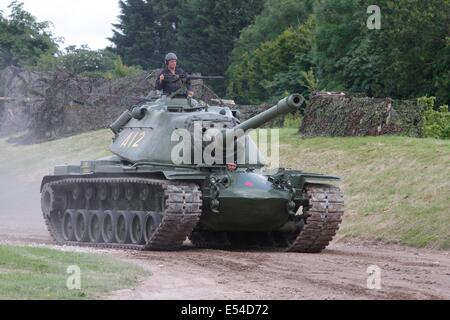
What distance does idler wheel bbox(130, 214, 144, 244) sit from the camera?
21703 mm

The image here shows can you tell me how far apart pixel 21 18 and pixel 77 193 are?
59.7 metres

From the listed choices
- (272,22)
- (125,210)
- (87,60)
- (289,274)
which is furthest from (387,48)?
(87,60)

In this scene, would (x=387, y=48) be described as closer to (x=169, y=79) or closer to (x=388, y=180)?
(x=388, y=180)

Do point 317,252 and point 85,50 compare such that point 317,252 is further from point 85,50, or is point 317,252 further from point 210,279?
point 85,50

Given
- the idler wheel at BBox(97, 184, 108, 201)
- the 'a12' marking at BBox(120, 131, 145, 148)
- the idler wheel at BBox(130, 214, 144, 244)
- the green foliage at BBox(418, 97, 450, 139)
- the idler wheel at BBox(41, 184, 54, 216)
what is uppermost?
the green foliage at BBox(418, 97, 450, 139)

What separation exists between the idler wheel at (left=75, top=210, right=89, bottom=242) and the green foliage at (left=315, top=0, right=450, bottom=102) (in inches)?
859

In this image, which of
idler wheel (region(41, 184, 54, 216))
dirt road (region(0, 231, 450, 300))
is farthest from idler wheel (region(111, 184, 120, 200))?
idler wheel (region(41, 184, 54, 216))

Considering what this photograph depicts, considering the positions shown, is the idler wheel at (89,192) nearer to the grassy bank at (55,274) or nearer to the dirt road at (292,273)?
the dirt road at (292,273)

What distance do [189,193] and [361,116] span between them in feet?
44.2

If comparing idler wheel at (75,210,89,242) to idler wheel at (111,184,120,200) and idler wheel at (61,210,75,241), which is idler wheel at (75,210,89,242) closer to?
idler wheel at (61,210,75,241)

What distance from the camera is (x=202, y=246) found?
2305 centimetres

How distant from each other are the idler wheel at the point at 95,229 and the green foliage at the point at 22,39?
2145 inches

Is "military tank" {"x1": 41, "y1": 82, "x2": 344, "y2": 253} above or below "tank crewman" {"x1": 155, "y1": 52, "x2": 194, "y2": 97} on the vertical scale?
below

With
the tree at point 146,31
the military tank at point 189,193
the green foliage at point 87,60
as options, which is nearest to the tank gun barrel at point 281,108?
the military tank at point 189,193
